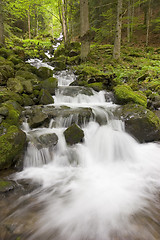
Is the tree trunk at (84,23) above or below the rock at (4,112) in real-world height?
above

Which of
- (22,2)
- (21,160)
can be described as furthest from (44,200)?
(22,2)

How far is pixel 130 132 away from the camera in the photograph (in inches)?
201

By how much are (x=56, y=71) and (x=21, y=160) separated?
Answer: 28.8ft

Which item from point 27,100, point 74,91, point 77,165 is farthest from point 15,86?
point 77,165

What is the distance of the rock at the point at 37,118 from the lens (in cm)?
490

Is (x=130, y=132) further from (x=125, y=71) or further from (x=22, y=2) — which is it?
(x=22, y=2)

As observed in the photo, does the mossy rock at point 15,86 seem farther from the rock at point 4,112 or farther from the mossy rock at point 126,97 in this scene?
the mossy rock at point 126,97

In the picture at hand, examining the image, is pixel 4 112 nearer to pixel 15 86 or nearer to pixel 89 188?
pixel 15 86

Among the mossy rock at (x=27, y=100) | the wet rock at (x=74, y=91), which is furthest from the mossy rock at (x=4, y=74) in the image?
the wet rock at (x=74, y=91)

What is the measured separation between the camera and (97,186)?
10.8ft

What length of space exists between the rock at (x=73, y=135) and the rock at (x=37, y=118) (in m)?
1.04

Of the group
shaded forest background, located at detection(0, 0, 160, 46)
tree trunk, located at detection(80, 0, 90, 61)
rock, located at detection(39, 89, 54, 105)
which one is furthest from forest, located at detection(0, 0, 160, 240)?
shaded forest background, located at detection(0, 0, 160, 46)

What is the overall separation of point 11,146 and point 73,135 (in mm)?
1758

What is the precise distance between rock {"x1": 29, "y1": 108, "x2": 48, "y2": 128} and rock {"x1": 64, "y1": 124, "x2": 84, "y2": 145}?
1.04 m
